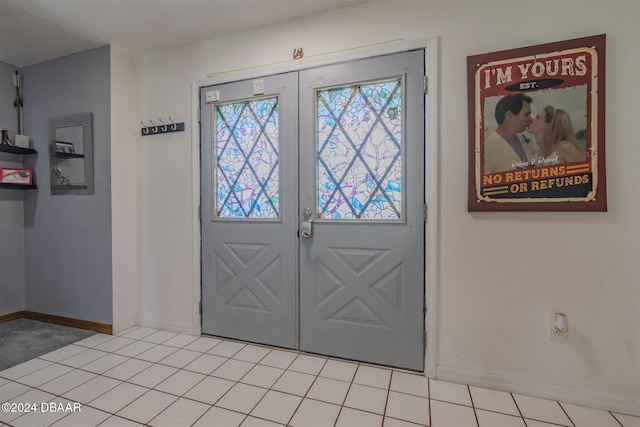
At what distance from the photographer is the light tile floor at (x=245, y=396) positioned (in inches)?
61.2

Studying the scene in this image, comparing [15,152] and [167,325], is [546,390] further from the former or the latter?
[15,152]

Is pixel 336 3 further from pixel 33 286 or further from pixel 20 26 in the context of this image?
pixel 33 286

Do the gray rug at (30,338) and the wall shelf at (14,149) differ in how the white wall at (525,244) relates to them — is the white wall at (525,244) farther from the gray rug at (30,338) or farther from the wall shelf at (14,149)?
the gray rug at (30,338)

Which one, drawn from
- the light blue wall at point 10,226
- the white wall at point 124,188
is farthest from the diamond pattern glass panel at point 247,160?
the light blue wall at point 10,226

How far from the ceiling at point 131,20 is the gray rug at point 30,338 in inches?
103

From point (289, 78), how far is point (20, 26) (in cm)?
226

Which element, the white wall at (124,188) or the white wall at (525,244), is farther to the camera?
the white wall at (124,188)

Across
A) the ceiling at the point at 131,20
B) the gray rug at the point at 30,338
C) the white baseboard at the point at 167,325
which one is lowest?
the gray rug at the point at 30,338

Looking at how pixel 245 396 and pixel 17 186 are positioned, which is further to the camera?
pixel 17 186

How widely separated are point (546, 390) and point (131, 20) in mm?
3908

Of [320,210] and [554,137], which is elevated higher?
[554,137]

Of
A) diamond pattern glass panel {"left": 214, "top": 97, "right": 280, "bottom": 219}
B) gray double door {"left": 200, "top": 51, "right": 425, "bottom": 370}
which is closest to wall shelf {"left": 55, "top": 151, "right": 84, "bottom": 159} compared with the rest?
gray double door {"left": 200, "top": 51, "right": 425, "bottom": 370}

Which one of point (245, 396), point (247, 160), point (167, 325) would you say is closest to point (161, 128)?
point (247, 160)

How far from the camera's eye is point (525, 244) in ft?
5.83
